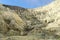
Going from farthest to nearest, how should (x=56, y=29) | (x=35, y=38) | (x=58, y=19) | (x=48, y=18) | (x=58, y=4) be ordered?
1. (x=58, y=4)
2. (x=48, y=18)
3. (x=58, y=19)
4. (x=56, y=29)
5. (x=35, y=38)

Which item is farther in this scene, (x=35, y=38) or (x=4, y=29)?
(x=4, y=29)

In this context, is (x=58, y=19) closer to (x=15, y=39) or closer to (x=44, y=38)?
Result: (x=44, y=38)

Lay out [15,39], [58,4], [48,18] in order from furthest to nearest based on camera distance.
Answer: [58,4] → [48,18] → [15,39]

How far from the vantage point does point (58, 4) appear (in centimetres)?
2625

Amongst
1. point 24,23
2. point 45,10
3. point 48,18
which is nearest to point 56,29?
point 24,23

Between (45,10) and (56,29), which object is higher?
(45,10)

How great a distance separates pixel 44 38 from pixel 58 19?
29.5 feet

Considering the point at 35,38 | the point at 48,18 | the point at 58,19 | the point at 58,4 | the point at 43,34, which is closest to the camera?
the point at 35,38

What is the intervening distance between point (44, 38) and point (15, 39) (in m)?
2.06

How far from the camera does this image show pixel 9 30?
47.5ft

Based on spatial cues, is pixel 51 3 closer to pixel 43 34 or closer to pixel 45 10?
pixel 45 10

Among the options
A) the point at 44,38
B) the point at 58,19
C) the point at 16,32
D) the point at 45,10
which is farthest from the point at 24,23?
the point at 45,10

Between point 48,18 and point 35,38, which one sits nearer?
point 35,38

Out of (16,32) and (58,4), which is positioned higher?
(58,4)
